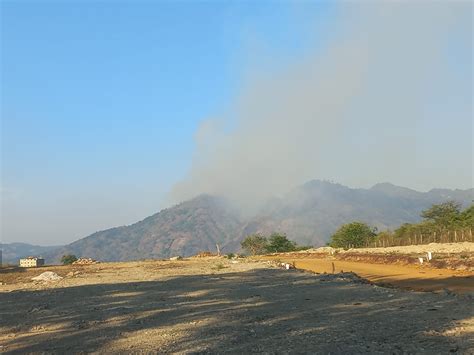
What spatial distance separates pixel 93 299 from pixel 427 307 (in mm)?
15231

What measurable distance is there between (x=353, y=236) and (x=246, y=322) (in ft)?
258

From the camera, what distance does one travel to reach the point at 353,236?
89750 millimetres

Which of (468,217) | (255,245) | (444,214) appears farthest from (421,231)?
(255,245)

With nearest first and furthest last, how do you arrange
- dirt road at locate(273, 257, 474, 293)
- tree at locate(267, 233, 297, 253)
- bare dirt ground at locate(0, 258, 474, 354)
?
bare dirt ground at locate(0, 258, 474, 354), dirt road at locate(273, 257, 474, 293), tree at locate(267, 233, 297, 253)

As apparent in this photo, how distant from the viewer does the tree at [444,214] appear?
85.1 m

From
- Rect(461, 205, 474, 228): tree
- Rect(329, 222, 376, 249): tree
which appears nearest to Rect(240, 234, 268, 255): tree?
Rect(329, 222, 376, 249): tree

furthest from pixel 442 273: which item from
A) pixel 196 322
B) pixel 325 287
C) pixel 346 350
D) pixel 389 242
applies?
pixel 389 242

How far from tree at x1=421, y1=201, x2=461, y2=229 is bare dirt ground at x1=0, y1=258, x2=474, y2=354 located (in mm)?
68480

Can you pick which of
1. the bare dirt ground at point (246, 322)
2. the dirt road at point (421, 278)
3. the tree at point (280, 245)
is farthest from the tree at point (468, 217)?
the bare dirt ground at point (246, 322)

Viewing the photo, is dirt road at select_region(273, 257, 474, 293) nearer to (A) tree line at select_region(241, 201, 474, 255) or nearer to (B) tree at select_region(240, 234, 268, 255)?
(A) tree line at select_region(241, 201, 474, 255)

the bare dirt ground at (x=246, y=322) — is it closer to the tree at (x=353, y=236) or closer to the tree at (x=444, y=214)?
the tree at (x=353, y=236)

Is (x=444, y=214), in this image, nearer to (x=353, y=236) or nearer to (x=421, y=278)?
(x=353, y=236)

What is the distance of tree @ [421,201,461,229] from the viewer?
85.1 m

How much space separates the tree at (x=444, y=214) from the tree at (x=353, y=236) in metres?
11.8
